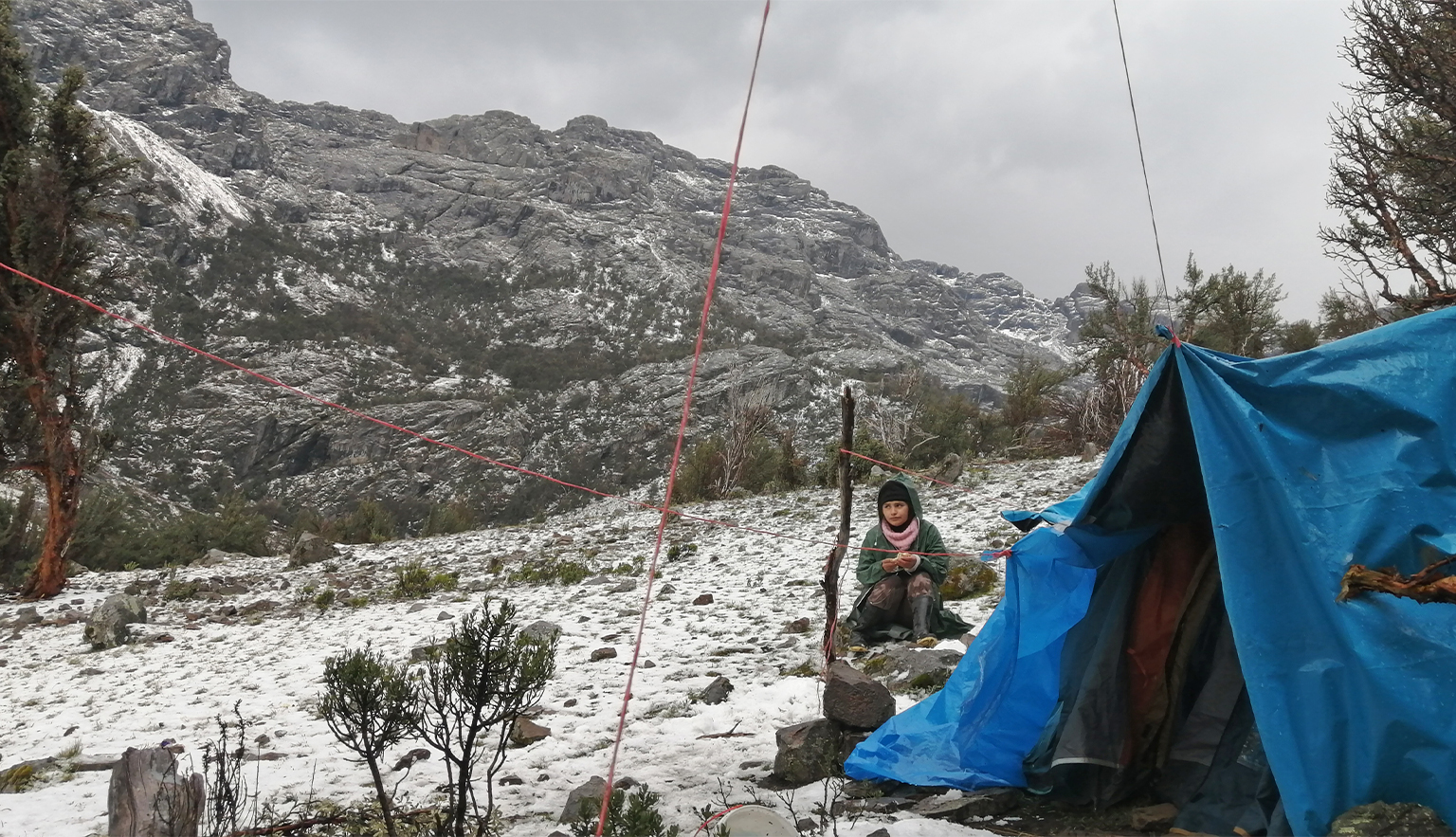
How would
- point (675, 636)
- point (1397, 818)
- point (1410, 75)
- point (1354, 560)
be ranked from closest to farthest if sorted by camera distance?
point (1397, 818)
point (1354, 560)
point (675, 636)
point (1410, 75)

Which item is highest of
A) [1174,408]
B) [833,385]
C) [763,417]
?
[833,385]

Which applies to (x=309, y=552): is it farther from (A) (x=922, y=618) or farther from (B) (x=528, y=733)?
(A) (x=922, y=618)

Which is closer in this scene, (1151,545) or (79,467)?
(1151,545)

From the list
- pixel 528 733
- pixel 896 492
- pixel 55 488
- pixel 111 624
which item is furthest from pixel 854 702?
pixel 55 488

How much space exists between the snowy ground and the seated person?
1.03ft

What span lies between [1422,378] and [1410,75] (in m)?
9.48

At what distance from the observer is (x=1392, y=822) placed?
2.15 meters

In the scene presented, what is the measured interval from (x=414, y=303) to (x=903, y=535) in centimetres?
7536

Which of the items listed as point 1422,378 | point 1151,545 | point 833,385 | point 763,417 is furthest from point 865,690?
point 833,385

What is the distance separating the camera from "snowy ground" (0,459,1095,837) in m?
3.53

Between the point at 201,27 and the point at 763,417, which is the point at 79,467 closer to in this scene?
the point at 763,417

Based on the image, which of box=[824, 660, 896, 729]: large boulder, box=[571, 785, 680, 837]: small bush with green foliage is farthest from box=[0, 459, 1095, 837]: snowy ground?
box=[571, 785, 680, 837]: small bush with green foliage

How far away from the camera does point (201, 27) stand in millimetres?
107938

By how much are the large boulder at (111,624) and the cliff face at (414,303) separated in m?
5.03
